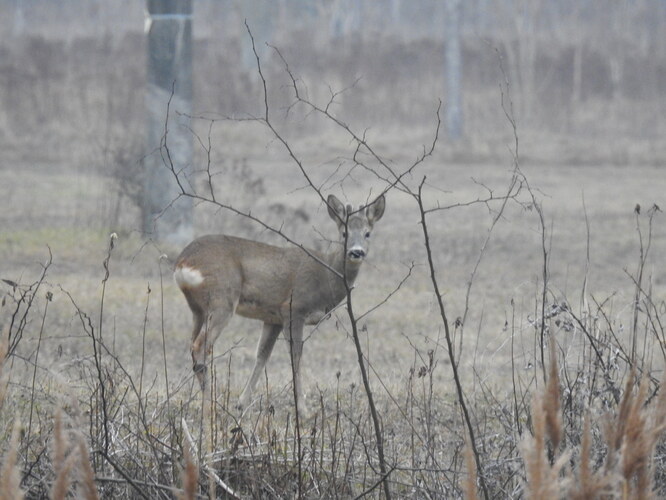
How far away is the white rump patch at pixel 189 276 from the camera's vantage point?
8047 mm

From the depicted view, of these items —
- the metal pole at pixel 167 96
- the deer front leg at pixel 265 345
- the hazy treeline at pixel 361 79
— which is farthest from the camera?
the hazy treeline at pixel 361 79

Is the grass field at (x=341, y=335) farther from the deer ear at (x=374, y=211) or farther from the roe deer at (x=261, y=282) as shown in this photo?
the deer ear at (x=374, y=211)

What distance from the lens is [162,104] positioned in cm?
1422

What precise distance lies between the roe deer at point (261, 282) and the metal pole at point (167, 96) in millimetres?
5873

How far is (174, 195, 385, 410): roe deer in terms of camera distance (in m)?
8.07

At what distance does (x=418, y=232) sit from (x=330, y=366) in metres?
7.88

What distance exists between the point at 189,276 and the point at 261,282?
0.52m

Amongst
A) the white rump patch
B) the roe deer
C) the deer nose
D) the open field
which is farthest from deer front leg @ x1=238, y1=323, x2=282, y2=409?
the deer nose

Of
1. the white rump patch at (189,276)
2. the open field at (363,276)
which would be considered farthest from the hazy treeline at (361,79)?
the white rump patch at (189,276)

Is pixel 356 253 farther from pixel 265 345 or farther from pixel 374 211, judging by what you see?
pixel 265 345

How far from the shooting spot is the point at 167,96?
46.7 feet

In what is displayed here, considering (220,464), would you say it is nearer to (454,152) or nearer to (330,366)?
(330,366)

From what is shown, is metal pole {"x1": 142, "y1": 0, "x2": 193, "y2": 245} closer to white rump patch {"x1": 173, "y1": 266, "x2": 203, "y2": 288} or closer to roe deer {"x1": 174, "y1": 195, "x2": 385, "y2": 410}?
roe deer {"x1": 174, "y1": 195, "x2": 385, "y2": 410}

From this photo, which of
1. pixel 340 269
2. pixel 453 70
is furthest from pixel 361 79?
pixel 340 269
